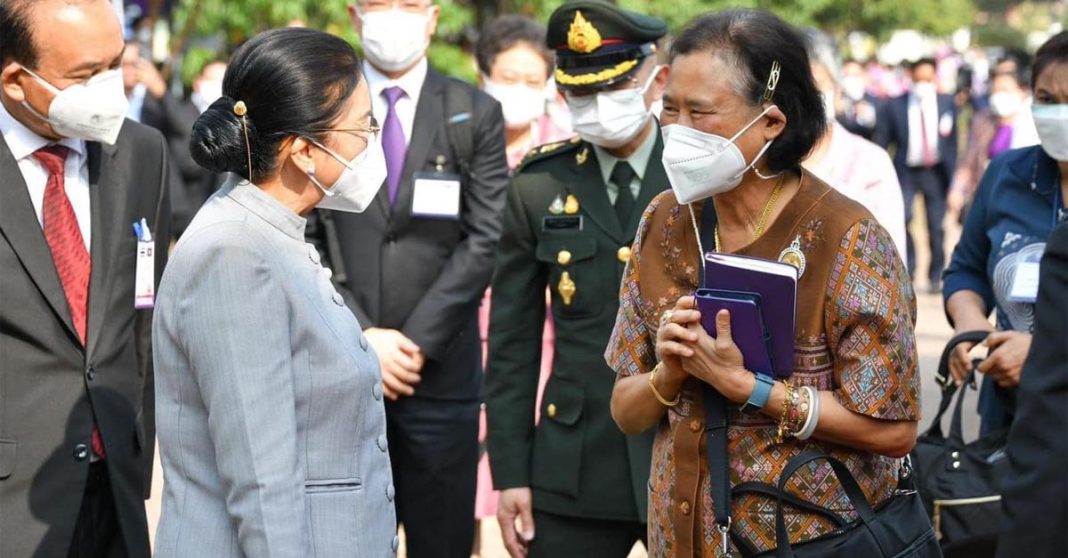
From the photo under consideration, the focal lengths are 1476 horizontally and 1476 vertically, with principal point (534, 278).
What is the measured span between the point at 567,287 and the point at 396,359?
0.78 m

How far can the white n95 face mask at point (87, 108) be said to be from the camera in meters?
3.73

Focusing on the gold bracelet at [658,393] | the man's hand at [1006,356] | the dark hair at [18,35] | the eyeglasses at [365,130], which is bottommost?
the man's hand at [1006,356]

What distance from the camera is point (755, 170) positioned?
308 cm

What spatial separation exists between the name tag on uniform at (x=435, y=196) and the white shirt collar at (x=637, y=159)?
77cm

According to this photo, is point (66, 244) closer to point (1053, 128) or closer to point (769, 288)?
point (769, 288)

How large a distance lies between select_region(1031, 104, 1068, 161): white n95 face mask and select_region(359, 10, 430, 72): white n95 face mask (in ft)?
6.44

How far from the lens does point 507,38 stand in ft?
23.1

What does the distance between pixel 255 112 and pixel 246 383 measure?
581 millimetres

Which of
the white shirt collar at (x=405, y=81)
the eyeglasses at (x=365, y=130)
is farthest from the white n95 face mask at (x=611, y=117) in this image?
the white shirt collar at (x=405, y=81)

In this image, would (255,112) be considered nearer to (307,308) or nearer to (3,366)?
(307,308)

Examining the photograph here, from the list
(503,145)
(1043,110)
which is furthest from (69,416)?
(1043,110)

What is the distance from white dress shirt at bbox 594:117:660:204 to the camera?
158 inches

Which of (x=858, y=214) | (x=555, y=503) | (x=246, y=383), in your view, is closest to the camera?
(x=246, y=383)

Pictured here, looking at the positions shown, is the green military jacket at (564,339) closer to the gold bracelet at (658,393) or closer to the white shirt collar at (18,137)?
the gold bracelet at (658,393)
